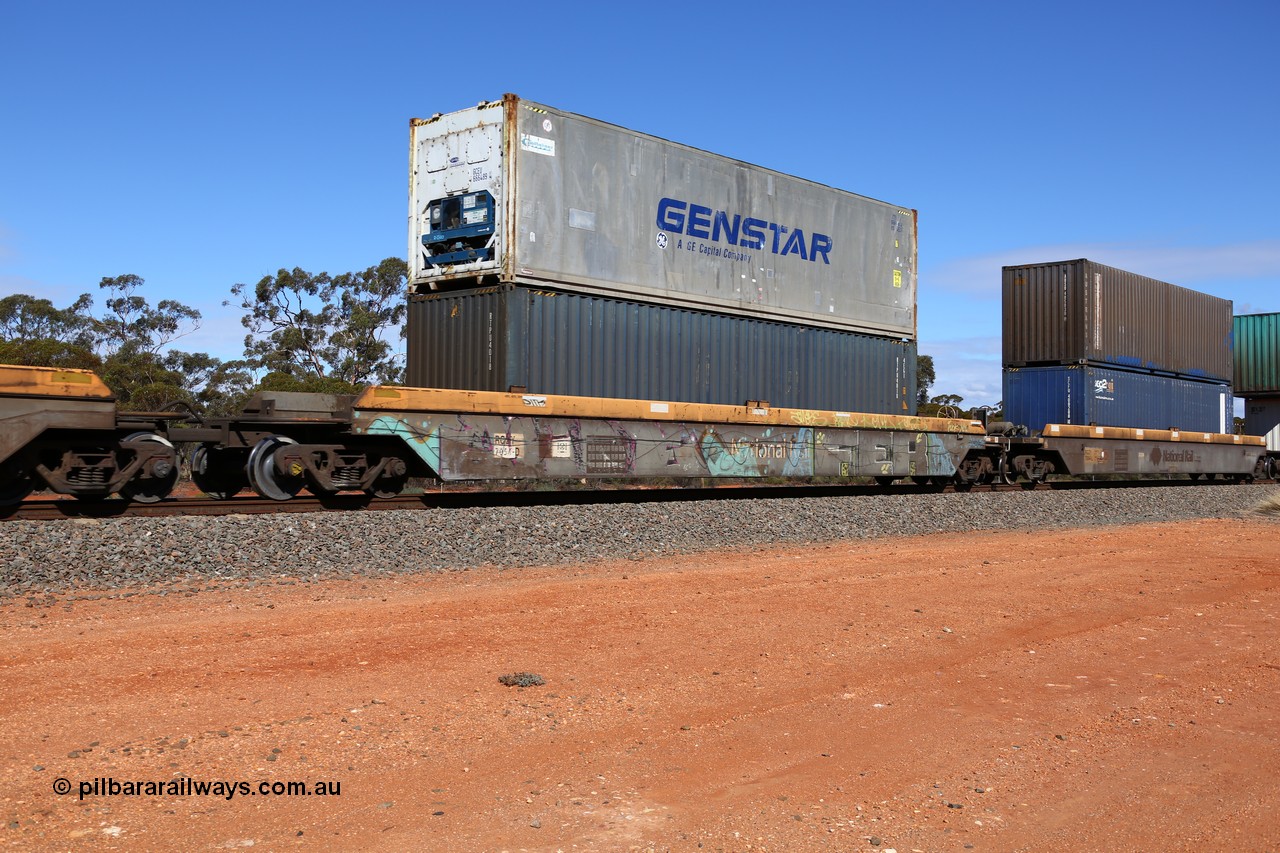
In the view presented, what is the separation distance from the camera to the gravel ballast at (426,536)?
7.86 metres

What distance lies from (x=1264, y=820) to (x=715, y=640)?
2.99m

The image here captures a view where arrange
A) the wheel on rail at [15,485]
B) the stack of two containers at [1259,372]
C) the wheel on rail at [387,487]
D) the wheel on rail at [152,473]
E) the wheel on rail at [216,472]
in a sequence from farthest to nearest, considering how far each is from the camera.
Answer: the stack of two containers at [1259,372]
the wheel on rail at [387,487]
the wheel on rail at [216,472]
the wheel on rail at [152,473]
the wheel on rail at [15,485]

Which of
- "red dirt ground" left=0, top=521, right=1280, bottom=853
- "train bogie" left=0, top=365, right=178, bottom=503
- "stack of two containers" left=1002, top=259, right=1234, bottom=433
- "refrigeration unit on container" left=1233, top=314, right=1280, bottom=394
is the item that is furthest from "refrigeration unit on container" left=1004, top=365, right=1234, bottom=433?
"train bogie" left=0, top=365, right=178, bottom=503

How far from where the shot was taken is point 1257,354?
1292 inches

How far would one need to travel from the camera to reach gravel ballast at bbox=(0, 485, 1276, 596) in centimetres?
786

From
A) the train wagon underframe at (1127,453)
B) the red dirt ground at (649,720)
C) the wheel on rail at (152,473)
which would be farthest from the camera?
the train wagon underframe at (1127,453)

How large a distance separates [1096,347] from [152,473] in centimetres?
1884

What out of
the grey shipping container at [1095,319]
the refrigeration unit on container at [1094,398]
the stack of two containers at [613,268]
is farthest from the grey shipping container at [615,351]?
the grey shipping container at [1095,319]

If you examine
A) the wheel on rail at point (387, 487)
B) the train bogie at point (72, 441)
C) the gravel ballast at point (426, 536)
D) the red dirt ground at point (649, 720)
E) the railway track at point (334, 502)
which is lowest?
the red dirt ground at point (649, 720)

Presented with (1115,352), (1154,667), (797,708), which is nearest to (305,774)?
(797,708)

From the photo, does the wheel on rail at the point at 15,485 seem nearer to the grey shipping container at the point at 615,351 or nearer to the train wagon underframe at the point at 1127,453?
the grey shipping container at the point at 615,351

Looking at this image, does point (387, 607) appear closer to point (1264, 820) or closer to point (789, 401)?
point (1264, 820)

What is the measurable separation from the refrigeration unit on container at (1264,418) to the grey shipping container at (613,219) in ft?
71.6

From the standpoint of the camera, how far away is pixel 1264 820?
3449 mm
